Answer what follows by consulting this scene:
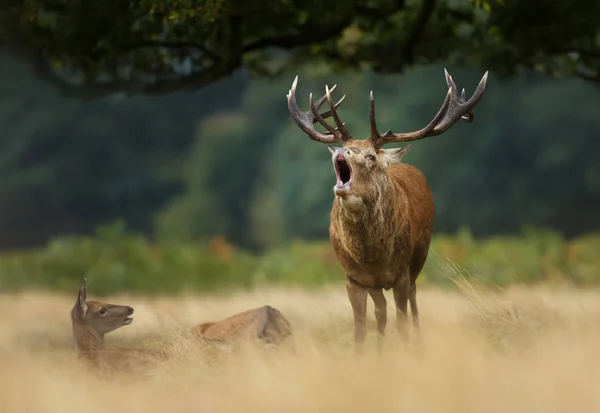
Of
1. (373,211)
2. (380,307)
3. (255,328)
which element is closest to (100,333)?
(255,328)

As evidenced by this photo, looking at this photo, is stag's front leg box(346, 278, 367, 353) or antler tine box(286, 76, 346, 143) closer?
antler tine box(286, 76, 346, 143)

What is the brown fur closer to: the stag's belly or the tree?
the stag's belly

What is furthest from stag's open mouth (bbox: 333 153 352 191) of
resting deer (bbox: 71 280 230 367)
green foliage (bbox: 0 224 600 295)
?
green foliage (bbox: 0 224 600 295)

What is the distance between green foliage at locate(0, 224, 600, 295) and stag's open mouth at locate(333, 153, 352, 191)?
8.85 meters

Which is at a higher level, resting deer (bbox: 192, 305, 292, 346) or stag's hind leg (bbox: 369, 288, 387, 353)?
stag's hind leg (bbox: 369, 288, 387, 353)

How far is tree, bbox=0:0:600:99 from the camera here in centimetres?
951

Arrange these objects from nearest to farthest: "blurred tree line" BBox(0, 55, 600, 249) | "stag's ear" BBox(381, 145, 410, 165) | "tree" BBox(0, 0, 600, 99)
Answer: "stag's ear" BBox(381, 145, 410, 165) < "tree" BBox(0, 0, 600, 99) < "blurred tree line" BBox(0, 55, 600, 249)

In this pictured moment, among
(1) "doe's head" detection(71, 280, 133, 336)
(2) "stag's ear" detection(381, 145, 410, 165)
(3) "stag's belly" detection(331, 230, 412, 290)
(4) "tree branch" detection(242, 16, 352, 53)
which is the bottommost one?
(1) "doe's head" detection(71, 280, 133, 336)

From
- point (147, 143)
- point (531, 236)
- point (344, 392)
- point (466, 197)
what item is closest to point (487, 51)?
point (344, 392)

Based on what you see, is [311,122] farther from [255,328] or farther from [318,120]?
[255,328]

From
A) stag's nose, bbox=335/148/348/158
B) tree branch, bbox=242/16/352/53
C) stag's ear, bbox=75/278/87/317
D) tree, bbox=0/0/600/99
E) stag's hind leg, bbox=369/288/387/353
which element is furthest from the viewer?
tree branch, bbox=242/16/352/53

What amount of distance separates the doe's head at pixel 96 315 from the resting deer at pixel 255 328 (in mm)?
539

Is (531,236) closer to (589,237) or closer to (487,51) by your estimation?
(589,237)

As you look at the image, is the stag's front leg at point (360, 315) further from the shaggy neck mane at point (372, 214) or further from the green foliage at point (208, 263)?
the green foliage at point (208, 263)
